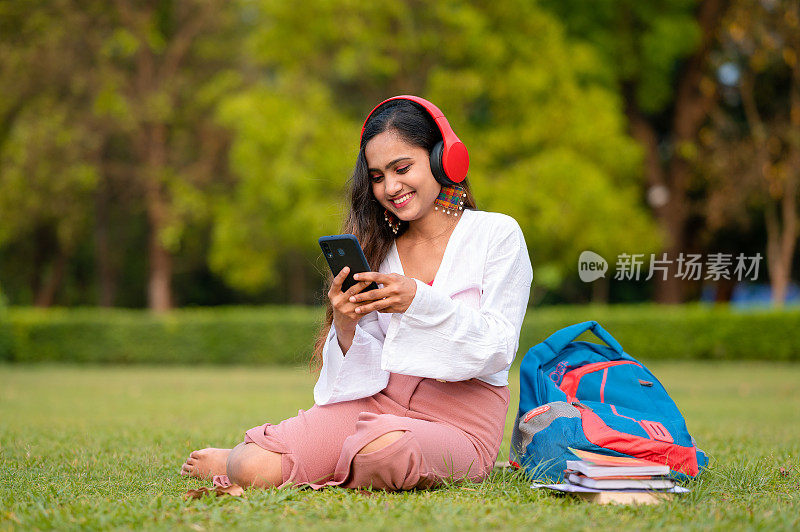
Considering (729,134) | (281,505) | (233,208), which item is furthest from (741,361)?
(281,505)

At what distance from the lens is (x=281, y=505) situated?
3.04 metres

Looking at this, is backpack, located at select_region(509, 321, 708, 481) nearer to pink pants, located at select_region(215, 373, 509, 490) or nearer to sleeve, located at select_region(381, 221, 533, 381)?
pink pants, located at select_region(215, 373, 509, 490)

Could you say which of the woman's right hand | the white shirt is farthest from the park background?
the woman's right hand

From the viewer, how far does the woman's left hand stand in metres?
3.15

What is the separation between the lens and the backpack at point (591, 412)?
331cm

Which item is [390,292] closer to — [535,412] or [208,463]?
[535,412]

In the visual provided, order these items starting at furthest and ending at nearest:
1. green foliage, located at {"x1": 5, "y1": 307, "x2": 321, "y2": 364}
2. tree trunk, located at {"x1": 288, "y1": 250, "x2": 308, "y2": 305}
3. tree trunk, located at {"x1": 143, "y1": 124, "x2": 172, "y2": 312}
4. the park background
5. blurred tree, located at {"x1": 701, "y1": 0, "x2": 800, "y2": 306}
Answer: tree trunk, located at {"x1": 288, "y1": 250, "x2": 308, "y2": 305}
tree trunk, located at {"x1": 143, "y1": 124, "x2": 172, "y2": 312}
blurred tree, located at {"x1": 701, "y1": 0, "x2": 800, "y2": 306}
green foliage, located at {"x1": 5, "y1": 307, "x2": 321, "y2": 364}
the park background

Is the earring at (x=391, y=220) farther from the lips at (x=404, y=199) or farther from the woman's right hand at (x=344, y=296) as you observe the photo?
the woman's right hand at (x=344, y=296)

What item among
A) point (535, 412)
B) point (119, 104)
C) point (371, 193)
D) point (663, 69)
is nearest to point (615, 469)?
point (535, 412)

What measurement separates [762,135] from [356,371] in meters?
19.6

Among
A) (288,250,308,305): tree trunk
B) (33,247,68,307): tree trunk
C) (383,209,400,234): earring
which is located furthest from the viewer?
(288,250,308,305): tree trunk

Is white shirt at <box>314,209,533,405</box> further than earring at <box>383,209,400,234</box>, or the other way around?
earring at <box>383,209,400,234</box>

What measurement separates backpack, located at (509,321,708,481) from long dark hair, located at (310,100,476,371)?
91 cm

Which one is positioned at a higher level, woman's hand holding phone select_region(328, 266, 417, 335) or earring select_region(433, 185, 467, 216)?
earring select_region(433, 185, 467, 216)
